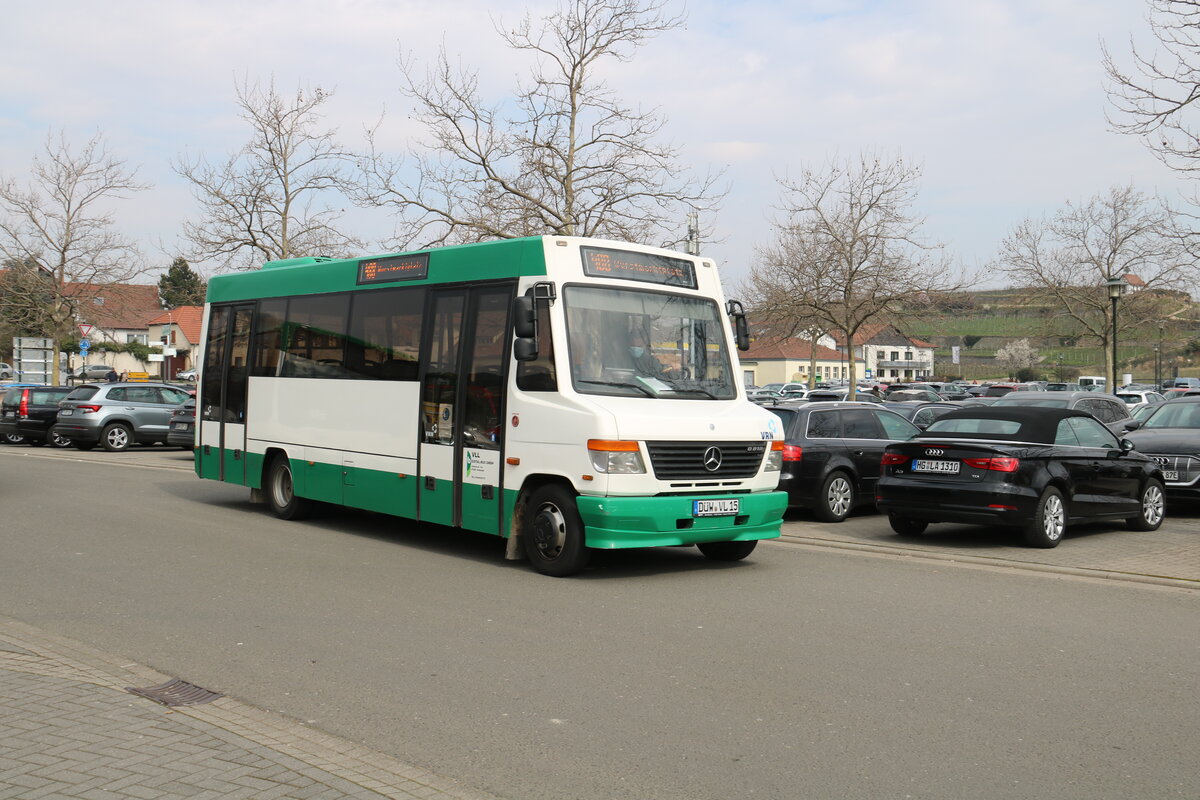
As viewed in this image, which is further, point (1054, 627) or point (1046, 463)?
point (1046, 463)

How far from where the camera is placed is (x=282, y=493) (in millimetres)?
14812

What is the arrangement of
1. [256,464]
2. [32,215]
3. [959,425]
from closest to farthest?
[959,425], [256,464], [32,215]

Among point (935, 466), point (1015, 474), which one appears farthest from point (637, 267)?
point (1015, 474)

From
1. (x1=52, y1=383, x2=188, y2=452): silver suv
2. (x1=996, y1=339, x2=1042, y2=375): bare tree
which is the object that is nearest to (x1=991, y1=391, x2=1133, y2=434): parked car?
(x1=52, y1=383, x2=188, y2=452): silver suv

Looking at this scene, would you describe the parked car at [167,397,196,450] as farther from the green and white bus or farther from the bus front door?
the bus front door

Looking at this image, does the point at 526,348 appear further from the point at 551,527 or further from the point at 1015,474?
the point at 1015,474

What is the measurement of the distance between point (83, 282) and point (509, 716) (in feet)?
142

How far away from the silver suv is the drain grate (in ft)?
79.6

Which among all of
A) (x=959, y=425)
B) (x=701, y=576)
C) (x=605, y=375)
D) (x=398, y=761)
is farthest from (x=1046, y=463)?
(x=398, y=761)

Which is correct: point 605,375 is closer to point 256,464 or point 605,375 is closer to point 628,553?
point 628,553

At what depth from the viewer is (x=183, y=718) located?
18.7 ft

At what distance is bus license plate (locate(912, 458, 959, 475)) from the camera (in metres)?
12.4

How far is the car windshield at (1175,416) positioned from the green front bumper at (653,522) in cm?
948

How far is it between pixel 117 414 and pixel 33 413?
3433mm
